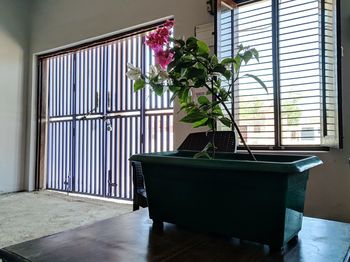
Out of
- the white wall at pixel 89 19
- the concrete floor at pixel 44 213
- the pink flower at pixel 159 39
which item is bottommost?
the concrete floor at pixel 44 213

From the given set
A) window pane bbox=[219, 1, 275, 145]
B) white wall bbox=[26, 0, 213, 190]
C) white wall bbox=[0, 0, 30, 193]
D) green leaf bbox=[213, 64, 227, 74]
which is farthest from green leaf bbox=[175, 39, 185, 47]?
white wall bbox=[0, 0, 30, 193]

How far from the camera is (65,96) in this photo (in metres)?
4.65

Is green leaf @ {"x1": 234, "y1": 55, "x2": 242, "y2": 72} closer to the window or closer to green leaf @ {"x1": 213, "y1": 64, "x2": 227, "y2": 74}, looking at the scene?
green leaf @ {"x1": 213, "y1": 64, "x2": 227, "y2": 74}

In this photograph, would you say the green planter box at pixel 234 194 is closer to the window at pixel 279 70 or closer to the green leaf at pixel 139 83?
the green leaf at pixel 139 83

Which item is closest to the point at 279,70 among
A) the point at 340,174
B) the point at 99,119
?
the point at 340,174

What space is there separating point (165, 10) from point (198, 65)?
9.15 feet

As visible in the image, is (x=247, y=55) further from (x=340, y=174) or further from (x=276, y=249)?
(x=340, y=174)

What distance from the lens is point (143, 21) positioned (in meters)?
3.49

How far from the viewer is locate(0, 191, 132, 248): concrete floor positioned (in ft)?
8.55

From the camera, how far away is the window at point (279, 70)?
91.4 inches

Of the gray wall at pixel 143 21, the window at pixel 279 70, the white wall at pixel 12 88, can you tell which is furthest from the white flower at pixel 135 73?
the white wall at pixel 12 88

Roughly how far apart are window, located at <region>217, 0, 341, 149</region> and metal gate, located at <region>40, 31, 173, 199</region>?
3.65 ft

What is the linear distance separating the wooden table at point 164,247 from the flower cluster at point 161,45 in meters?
0.45

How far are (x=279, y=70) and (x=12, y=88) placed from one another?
3.90 metres
